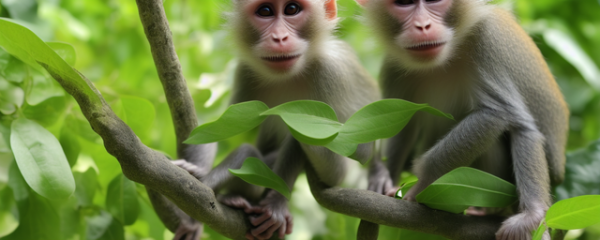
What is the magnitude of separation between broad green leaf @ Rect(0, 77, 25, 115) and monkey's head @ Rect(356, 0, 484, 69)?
209 centimetres

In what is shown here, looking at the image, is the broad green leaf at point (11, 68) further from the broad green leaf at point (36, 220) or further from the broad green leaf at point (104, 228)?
the broad green leaf at point (104, 228)

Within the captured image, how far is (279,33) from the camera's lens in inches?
113

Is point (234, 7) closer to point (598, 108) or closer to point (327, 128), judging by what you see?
point (327, 128)

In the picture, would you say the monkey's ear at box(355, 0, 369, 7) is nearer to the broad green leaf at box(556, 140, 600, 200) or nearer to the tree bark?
the tree bark

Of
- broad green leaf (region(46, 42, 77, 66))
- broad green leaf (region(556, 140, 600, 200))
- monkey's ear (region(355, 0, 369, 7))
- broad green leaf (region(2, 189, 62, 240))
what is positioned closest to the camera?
broad green leaf (region(46, 42, 77, 66))

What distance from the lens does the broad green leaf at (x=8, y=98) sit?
2.64 metres

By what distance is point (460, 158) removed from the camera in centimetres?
281

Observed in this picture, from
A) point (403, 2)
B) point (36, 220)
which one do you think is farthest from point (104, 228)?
point (403, 2)

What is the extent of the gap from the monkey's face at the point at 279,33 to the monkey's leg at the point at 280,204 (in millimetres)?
520

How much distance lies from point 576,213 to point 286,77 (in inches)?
66.8

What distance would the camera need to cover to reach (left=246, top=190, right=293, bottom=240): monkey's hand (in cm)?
293

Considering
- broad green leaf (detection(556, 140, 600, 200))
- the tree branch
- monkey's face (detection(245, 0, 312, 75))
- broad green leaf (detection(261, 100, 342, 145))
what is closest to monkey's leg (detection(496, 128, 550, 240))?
the tree branch

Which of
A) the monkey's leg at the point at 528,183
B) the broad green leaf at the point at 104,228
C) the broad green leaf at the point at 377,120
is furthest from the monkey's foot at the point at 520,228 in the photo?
the broad green leaf at the point at 104,228

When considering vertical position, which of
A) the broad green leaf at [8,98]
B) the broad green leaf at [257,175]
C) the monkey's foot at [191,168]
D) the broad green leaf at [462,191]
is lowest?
the monkey's foot at [191,168]
